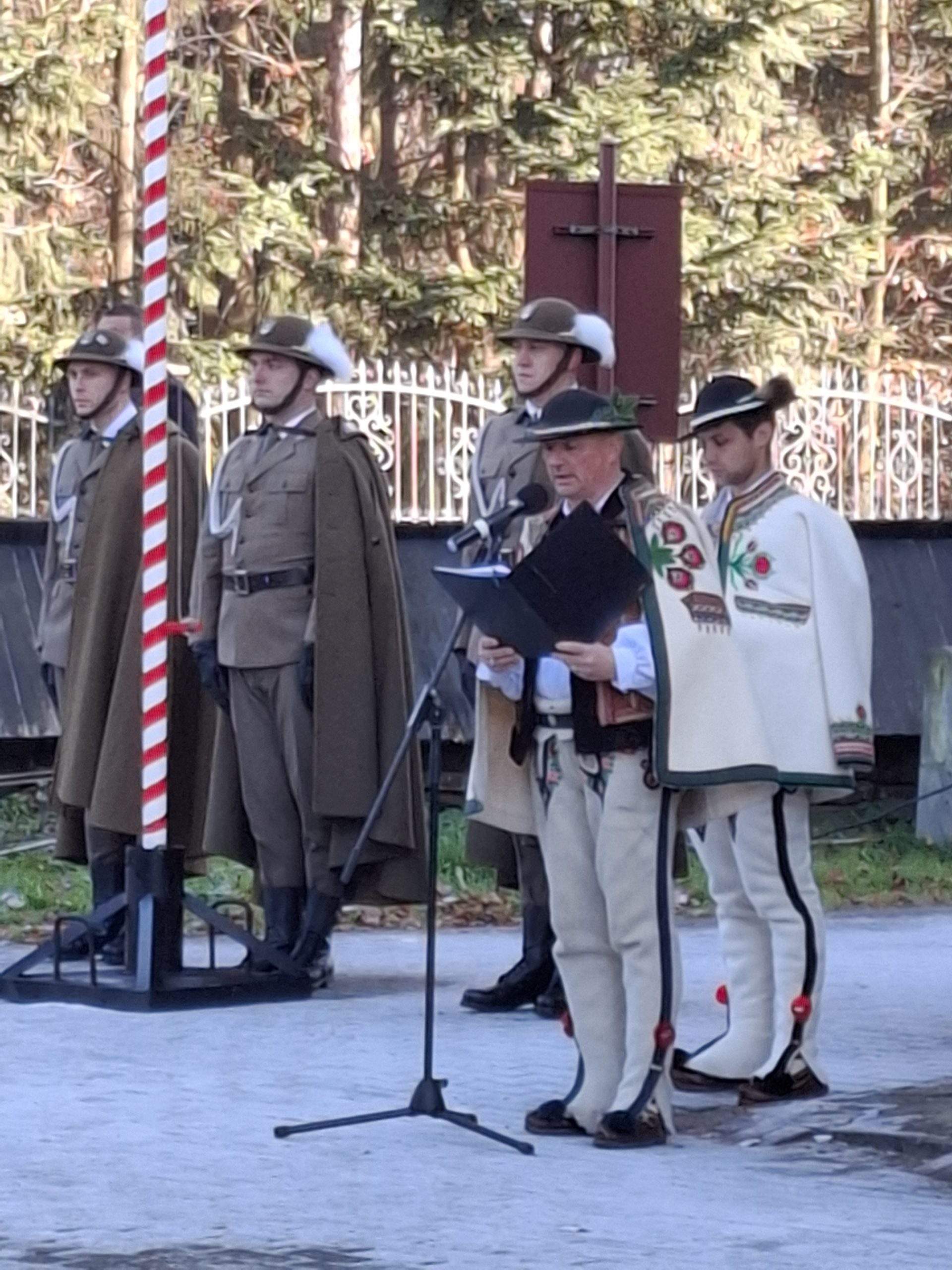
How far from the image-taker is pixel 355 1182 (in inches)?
275

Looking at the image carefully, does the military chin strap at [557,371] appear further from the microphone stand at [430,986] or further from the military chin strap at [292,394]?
the microphone stand at [430,986]

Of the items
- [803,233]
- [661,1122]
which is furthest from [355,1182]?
[803,233]

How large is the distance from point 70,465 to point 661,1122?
4.46 meters

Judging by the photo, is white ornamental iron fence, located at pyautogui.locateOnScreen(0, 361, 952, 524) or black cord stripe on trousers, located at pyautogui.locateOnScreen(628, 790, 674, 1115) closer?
black cord stripe on trousers, located at pyautogui.locateOnScreen(628, 790, 674, 1115)

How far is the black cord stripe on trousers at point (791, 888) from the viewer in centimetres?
831

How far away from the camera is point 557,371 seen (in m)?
9.93

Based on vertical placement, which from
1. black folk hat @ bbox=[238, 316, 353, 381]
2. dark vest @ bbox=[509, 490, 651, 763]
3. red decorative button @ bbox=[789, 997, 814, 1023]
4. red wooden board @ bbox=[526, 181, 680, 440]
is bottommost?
red decorative button @ bbox=[789, 997, 814, 1023]

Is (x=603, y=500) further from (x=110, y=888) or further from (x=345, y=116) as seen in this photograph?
(x=345, y=116)

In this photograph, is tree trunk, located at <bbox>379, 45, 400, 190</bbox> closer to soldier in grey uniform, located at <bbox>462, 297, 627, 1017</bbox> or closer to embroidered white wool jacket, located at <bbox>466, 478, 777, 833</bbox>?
soldier in grey uniform, located at <bbox>462, 297, 627, 1017</bbox>

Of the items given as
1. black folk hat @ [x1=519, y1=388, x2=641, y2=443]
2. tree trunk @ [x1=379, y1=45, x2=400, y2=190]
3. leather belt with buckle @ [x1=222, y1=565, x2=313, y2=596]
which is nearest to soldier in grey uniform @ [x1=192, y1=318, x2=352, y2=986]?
leather belt with buckle @ [x1=222, y1=565, x2=313, y2=596]

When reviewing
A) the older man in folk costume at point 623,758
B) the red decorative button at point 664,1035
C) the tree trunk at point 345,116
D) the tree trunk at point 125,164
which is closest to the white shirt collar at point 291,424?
the older man in folk costume at point 623,758

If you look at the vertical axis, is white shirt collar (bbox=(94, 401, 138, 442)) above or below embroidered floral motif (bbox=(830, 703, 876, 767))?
above

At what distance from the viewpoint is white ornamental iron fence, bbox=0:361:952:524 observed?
51.5 feet

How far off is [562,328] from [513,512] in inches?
101
